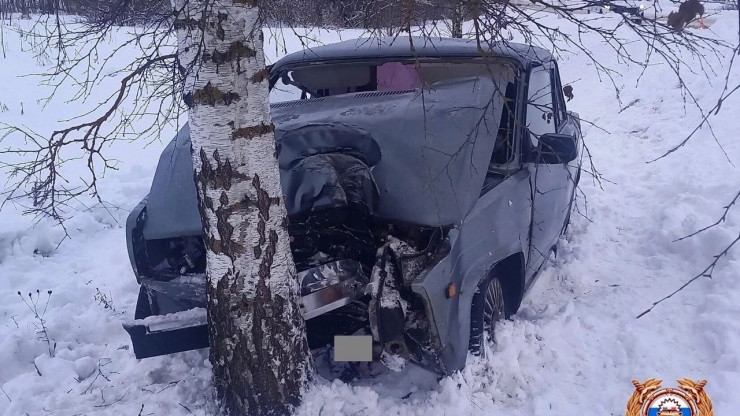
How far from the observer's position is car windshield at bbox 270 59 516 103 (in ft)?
12.4

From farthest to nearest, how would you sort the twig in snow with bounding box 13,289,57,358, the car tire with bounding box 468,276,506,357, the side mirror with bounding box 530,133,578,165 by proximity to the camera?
1. the twig in snow with bounding box 13,289,57,358
2. the side mirror with bounding box 530,133,578,165
3. the car tire with bounding box 468,276,506,357

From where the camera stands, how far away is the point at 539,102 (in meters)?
3.97

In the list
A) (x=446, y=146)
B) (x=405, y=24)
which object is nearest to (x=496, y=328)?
(x=446, y=146)

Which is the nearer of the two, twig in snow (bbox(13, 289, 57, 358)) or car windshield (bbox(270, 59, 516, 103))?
twig in snow (bbox(13, 289, 57, 358))

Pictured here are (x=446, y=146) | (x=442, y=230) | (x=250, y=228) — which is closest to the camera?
(x=250, y=228)

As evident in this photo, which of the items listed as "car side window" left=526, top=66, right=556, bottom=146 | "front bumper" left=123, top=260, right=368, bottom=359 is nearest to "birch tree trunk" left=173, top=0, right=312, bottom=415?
"front bumper" left=123, top=260, right=368, bottom=359

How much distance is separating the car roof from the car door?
13 centimetres

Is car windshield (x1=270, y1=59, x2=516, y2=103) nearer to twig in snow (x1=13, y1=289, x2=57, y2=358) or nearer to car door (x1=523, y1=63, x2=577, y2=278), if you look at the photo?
car door (x1=523, y1=63, x2=577, y2=278)

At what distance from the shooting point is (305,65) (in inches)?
172

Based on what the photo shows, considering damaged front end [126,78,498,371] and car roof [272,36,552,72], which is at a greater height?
car roof [272,36,552,72]

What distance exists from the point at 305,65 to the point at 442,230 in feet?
6.63

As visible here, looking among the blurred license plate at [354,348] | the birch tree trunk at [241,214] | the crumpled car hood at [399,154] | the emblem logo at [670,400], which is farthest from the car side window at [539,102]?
the birch tree trunk at [241,214]

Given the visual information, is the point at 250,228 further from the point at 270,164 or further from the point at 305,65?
the point at 305,65

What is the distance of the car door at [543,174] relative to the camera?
3.65 m
